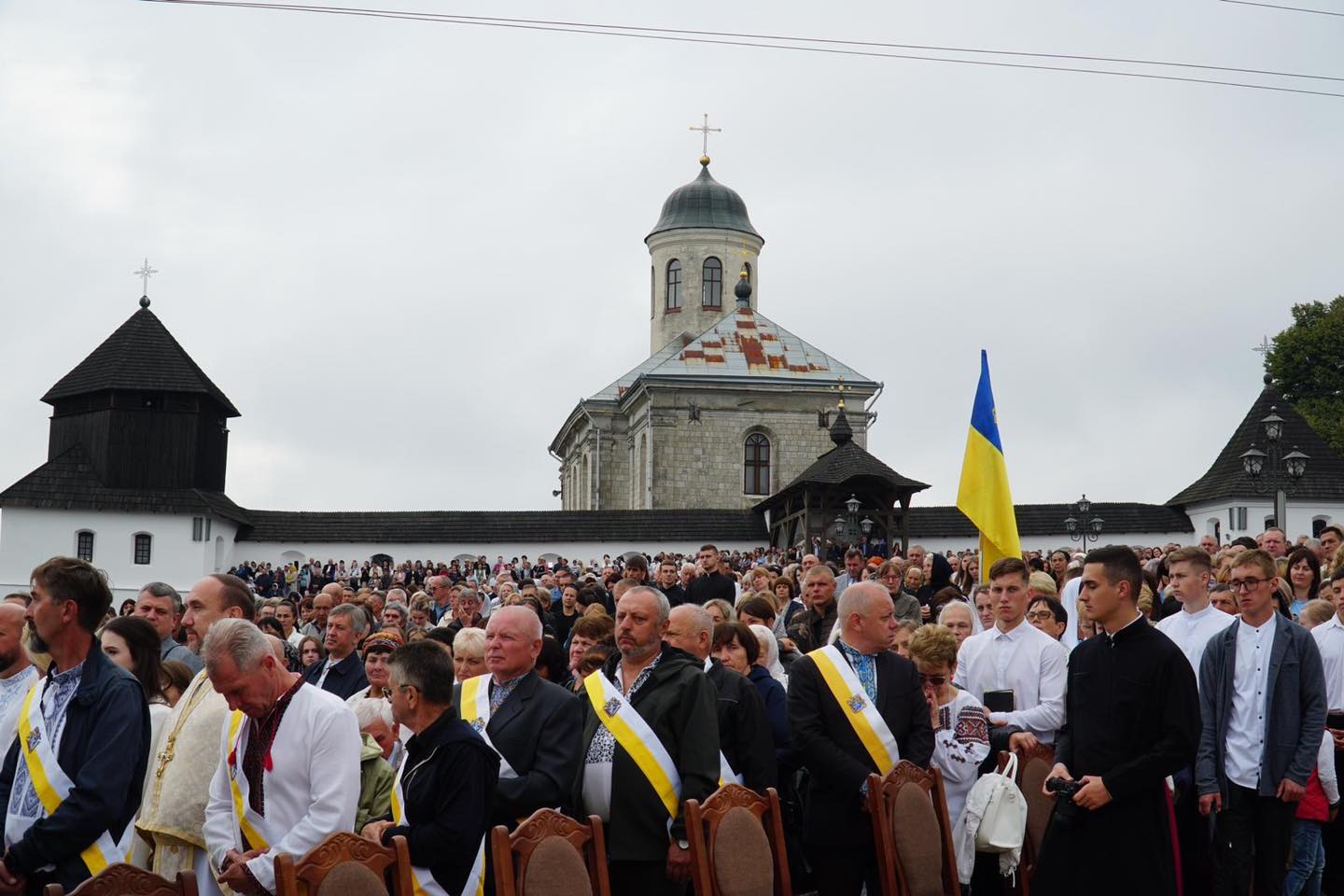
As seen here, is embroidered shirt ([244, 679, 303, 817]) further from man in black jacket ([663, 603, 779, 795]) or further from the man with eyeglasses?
the man with eyeglasses

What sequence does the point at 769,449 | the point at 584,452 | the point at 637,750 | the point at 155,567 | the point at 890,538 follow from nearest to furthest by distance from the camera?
1. the point at 637,750
2. the point at 890,538
3. the point at 155,567
4. the point at 769,449
5. the point at 584,452

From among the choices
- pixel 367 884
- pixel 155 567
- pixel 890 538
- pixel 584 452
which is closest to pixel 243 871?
pixel 367 884

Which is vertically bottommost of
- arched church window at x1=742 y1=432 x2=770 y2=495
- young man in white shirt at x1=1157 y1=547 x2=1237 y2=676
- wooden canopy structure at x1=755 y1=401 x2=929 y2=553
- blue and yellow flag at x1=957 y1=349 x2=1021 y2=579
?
young man in white shirt at x1=1157 y1=547 x2=1237 y2=676

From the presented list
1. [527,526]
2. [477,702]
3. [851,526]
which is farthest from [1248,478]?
[477,702]

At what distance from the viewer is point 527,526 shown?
4441cm

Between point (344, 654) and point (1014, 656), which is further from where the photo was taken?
point (344, 654)

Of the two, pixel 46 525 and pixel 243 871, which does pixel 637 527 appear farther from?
pixel 243 871

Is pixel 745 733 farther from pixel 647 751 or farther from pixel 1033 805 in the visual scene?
pixel 1033 805

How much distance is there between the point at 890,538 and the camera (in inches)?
1585

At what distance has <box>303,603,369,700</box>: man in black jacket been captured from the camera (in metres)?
9.84

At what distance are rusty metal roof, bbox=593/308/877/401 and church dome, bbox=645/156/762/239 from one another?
8.03m

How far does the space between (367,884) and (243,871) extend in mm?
523

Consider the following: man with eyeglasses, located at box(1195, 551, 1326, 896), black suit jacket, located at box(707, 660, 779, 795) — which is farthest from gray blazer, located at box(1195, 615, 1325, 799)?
black suit jacket, located at box(707, 660, 779, 795)

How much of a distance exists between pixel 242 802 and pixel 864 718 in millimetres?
3169
